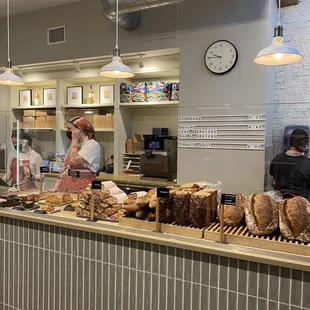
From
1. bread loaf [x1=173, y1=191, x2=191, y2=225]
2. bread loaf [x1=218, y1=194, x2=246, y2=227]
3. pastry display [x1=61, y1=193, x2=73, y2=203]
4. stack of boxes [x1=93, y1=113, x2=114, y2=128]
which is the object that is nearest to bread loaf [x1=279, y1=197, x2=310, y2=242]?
bread loaf [x1=218, y1=194, x2=246, y2=227]

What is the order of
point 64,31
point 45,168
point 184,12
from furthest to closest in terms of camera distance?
point 64,31 < point 184,12 < point 45,168

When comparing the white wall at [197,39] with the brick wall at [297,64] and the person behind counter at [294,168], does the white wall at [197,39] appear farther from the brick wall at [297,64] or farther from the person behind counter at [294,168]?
the person behind counter at [294,168]

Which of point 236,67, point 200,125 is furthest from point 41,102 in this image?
point 200,125

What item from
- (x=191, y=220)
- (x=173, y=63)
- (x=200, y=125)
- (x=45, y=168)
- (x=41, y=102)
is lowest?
(x=191, y=220)

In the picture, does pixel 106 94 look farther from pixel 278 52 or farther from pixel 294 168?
pixel 294 168

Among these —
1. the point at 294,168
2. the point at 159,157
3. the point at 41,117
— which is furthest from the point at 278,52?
the point at 41,117

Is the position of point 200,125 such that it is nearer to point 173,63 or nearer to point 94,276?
point 94,276

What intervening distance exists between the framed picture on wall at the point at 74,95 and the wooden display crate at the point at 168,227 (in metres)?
3.15

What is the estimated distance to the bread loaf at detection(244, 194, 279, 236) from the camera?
52.1 inches

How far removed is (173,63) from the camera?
3846 millimetres

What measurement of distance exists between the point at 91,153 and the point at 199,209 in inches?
52.1

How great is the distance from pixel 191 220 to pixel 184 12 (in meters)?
2.65

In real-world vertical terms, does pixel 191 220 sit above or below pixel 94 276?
above

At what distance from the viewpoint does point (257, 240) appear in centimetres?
129
